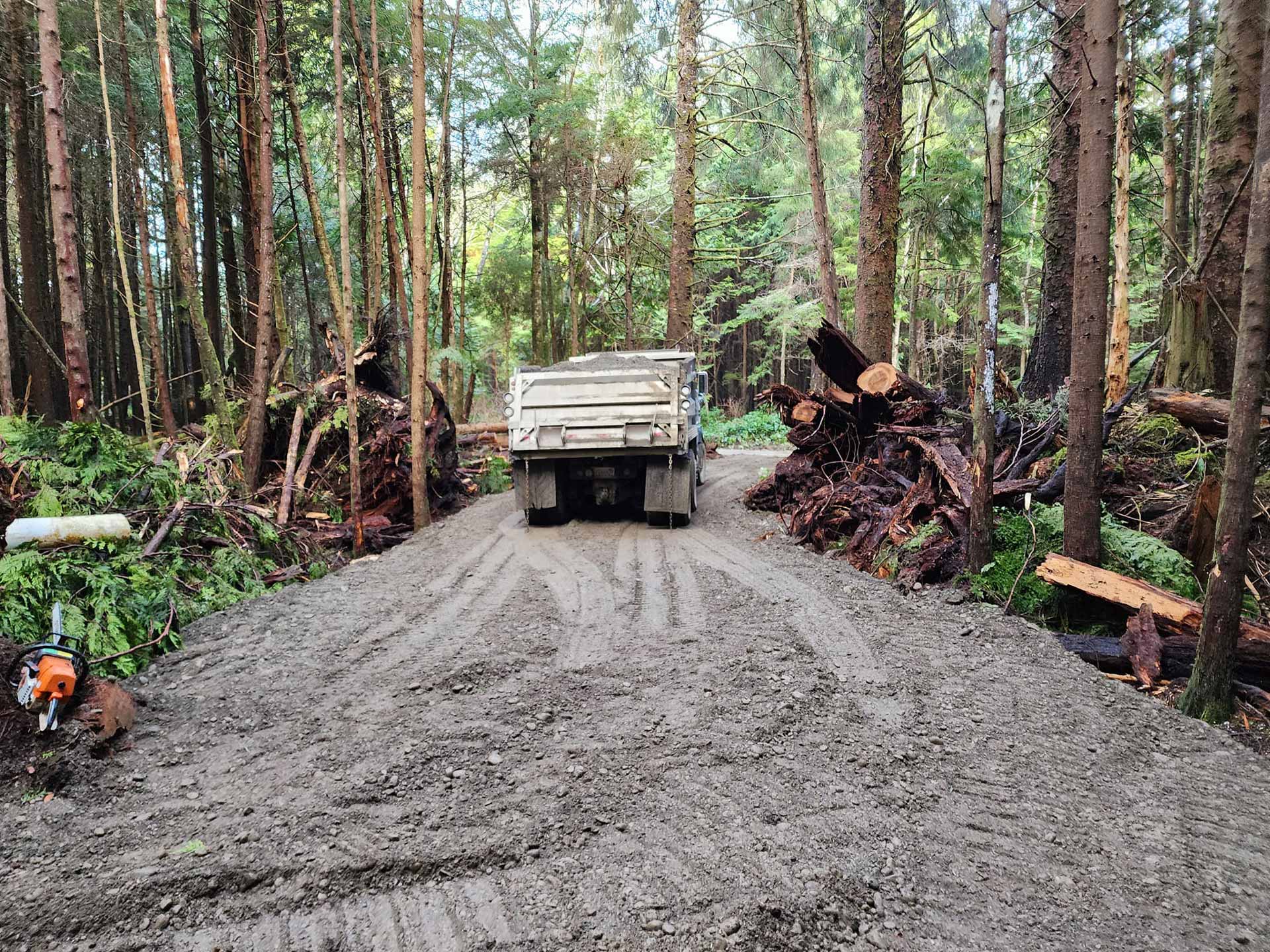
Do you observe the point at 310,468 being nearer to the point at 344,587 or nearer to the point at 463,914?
the point at 344,587

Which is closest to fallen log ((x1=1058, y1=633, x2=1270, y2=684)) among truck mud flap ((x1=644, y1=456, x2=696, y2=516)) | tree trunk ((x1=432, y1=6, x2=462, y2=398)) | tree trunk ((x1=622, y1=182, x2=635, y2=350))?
truck mud flap ((x1=644, y1=456, x2=696, y2=516))

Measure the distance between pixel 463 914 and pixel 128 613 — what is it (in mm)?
3807

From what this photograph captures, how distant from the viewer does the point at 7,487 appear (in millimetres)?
5590

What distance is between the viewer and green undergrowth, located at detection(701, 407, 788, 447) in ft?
75.6

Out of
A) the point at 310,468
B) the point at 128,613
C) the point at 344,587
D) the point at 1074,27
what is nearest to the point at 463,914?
the point at 128,613

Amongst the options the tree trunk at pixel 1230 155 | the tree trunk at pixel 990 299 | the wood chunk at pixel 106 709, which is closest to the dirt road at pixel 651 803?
the wood chunk at pixel 106 709

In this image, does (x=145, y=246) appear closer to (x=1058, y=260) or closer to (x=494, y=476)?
(x=494, y=476)

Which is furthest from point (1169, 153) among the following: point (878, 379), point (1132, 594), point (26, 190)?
point (26, 190)

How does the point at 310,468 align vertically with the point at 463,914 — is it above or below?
above

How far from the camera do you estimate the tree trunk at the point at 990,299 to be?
4.99 meters

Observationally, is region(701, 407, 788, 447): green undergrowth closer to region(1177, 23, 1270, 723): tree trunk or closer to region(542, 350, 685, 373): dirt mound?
region(542, 350, 685, 373): dirt mound

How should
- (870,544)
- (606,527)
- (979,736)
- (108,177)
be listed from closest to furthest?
1. (979,736)
2. (870,544)
3. (606,527)
4. (108,177)

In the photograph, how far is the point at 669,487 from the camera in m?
9.20

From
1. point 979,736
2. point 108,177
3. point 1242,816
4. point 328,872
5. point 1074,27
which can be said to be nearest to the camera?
point 328,872
